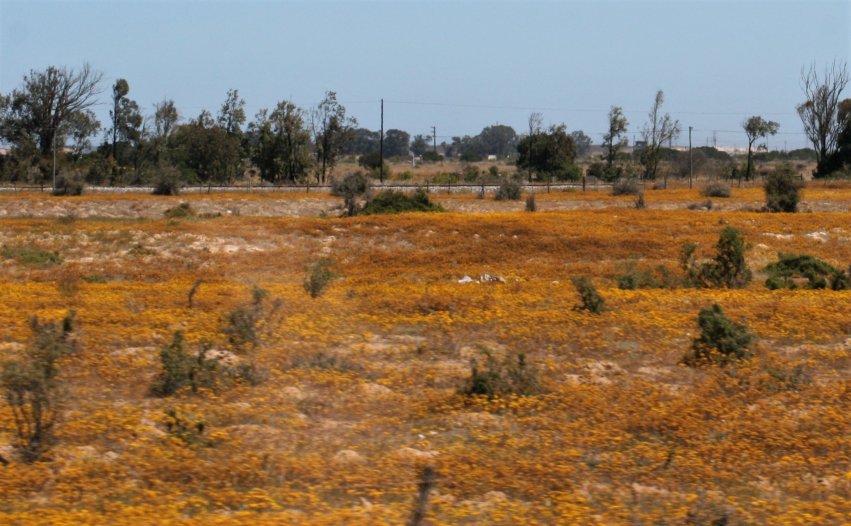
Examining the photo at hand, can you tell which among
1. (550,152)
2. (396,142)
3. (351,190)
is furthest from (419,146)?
(351,190)

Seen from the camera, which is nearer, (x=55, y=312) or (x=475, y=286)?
(x=55, y=312)

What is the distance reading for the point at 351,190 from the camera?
37812 millimetres

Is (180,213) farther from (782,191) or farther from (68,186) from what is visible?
(782,191)

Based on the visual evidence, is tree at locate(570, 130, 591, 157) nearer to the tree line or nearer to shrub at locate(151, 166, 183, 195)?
the tree line

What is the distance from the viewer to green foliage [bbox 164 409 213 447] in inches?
283

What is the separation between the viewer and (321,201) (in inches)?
1682

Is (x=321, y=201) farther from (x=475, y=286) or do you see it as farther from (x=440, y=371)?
(x=440, y=371)

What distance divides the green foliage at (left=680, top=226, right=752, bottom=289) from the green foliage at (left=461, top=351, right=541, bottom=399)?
338 inches

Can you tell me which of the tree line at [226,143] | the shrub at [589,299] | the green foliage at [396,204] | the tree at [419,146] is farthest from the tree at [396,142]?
the shrub at [589,299]

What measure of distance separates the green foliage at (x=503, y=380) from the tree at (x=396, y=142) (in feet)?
449

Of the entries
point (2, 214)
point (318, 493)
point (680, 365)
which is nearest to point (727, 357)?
point (680, 365)

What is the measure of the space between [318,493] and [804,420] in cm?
444

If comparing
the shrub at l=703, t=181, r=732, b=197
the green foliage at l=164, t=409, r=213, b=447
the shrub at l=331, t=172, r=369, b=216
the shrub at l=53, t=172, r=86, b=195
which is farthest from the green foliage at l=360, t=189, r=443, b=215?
the green foliage at l=164, t=409, r=213, b=447

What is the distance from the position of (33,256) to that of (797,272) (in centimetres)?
1769
